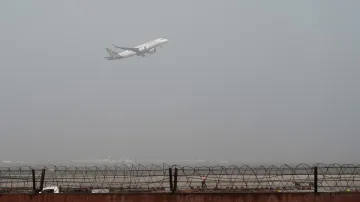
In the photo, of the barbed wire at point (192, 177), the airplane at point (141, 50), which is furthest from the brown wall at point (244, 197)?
the airplane at point (141, 50)

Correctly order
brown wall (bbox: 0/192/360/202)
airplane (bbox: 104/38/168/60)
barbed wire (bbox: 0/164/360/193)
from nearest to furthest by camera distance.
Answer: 1. brown wall (bbox: 0/192/360/202)
2. barbed wire (bbox: 0/164/360/193)
3. airplane (bbox: 104/38/168/60)

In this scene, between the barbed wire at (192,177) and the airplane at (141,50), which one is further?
the airplane at (141,50)

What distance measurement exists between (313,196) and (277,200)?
1259mm

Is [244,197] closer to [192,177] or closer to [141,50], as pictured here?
[192,177]

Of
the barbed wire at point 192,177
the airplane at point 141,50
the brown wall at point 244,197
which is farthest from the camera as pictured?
the airplane at point 141,50

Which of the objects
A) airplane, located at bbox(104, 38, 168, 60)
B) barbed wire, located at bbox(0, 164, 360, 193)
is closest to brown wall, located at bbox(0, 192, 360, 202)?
barbed wire, located at bbox(0, 164, 360, 193)

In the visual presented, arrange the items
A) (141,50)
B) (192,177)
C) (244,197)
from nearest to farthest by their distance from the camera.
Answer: (244,197) < (192,177) < (141,50)

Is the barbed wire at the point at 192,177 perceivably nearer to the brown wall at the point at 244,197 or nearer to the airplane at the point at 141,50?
the brown wall at the point at 244,197

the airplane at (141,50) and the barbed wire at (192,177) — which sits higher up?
the airplane at (141,50)

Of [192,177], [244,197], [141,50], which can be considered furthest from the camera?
[141,50]

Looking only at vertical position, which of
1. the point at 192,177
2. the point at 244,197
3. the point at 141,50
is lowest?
the point at 244,197

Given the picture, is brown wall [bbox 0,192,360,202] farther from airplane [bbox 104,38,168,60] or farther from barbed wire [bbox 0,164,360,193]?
airplane [bbox 104,38,168,60]

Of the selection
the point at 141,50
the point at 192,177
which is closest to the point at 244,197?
the point at 192,177

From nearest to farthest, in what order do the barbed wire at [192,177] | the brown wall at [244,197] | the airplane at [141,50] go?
the brown wall at [244,197], the barbed wire at [192,177], the airplane at [141,50]
